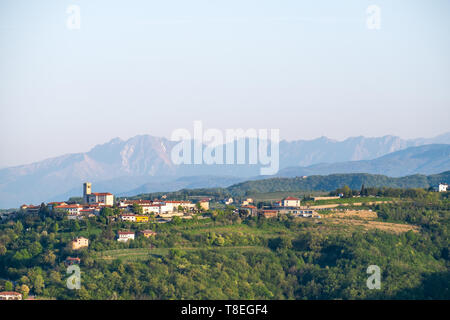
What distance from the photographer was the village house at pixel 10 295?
138ft

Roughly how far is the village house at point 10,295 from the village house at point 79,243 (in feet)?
22.3

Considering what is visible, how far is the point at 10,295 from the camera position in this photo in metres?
42.3

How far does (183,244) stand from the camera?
2010 inches

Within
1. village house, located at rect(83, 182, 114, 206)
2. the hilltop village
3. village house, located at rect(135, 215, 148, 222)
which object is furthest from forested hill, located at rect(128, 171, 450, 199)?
village house, located at rect(135, 215, 148, 222)

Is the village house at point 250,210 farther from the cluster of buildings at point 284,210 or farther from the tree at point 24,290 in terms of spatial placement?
the tree at point 24,290

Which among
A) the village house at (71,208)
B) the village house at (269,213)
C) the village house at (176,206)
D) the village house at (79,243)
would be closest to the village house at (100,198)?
the village house at (71,208)

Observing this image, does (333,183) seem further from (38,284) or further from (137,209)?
(38,284)

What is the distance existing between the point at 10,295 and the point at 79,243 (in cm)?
774

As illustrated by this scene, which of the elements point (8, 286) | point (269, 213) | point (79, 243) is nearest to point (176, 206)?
point (269, 213)

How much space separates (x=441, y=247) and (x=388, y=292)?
32.6 feet

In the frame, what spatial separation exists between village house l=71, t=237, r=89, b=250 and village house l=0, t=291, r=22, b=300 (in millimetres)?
6803
